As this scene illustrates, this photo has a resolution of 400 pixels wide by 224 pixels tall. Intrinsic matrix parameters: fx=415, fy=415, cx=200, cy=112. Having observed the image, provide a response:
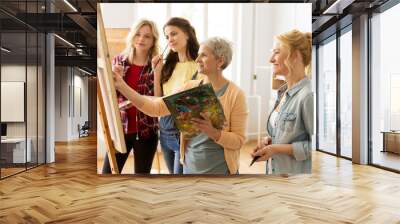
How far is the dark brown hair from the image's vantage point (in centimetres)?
563

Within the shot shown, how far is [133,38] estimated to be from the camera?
5.67 metres

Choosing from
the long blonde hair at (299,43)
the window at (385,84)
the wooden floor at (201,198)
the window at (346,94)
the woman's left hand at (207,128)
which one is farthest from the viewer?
the window at (346,94)

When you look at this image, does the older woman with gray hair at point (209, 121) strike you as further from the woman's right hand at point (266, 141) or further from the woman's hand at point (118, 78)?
the woman's right hand at point (266, 141)

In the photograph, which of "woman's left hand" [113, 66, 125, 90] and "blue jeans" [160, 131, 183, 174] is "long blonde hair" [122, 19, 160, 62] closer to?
"woman's left hand" [113, 66, 125, 90]

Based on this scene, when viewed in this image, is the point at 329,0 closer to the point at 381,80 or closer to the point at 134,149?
the point at 381,80

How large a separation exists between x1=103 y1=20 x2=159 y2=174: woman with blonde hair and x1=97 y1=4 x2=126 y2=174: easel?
0.34 ft

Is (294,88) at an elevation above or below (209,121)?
above

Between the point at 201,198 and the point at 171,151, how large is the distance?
1.14 meters

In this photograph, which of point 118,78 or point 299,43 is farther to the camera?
point 299,43

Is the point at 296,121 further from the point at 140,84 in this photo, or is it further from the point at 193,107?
the point at 140,84

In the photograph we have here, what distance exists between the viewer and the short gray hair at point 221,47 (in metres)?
5.73

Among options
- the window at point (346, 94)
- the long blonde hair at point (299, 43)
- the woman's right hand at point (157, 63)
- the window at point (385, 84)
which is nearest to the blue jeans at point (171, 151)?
the woman's right hand at point (157, 63)

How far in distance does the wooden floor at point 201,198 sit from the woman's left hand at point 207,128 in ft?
2.17

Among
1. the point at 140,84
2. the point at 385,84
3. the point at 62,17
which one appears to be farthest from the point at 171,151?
the point at 385,84
